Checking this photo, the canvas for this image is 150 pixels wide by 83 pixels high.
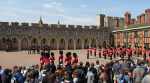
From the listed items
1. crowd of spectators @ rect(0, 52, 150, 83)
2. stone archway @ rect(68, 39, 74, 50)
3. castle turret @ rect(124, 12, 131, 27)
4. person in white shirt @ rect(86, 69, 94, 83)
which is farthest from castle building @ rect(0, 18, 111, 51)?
person in white shirt @ rect(86, 69, 94, 83)

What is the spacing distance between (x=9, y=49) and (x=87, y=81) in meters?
42.8

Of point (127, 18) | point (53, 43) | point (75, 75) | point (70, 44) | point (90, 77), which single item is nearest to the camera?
point (75, 75)

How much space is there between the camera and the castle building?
5341 cm

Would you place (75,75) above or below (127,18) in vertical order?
A: below

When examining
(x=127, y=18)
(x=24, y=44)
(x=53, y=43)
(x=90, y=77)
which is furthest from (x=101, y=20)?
(x=90, y=77)

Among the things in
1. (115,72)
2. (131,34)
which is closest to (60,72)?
(115,72)

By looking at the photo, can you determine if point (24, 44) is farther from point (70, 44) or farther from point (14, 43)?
point (70, 44)

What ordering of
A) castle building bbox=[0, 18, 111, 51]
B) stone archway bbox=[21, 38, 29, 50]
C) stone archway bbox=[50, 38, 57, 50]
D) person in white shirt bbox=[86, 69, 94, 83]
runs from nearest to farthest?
person in white shirt bbox=[86, 69, 94, 83]
castle building bbox=[0, 18, 111, 51]
stone archway bbox=[21, 38, 29, 50]
stone archway bbox=[50, 38, 57, 50]

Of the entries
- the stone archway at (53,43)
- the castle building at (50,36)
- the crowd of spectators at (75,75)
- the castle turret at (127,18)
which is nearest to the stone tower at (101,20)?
the castle building at (50,36)

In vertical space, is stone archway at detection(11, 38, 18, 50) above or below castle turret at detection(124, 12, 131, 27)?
below

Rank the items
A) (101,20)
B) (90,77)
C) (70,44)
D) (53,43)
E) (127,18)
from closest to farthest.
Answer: (90,77)
(53,43)
(127,18)
(70,44)
(101,20)

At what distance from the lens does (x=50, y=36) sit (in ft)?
188

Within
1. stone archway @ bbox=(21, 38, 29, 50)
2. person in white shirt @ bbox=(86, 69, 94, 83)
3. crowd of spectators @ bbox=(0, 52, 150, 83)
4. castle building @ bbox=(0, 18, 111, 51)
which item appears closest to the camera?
crowd of spectators @ bbox=(0, 52, 150, 83)

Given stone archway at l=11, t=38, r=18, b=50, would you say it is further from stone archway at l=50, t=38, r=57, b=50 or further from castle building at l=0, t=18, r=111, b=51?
stone archway at l=50, t=38, r=57, b=50
